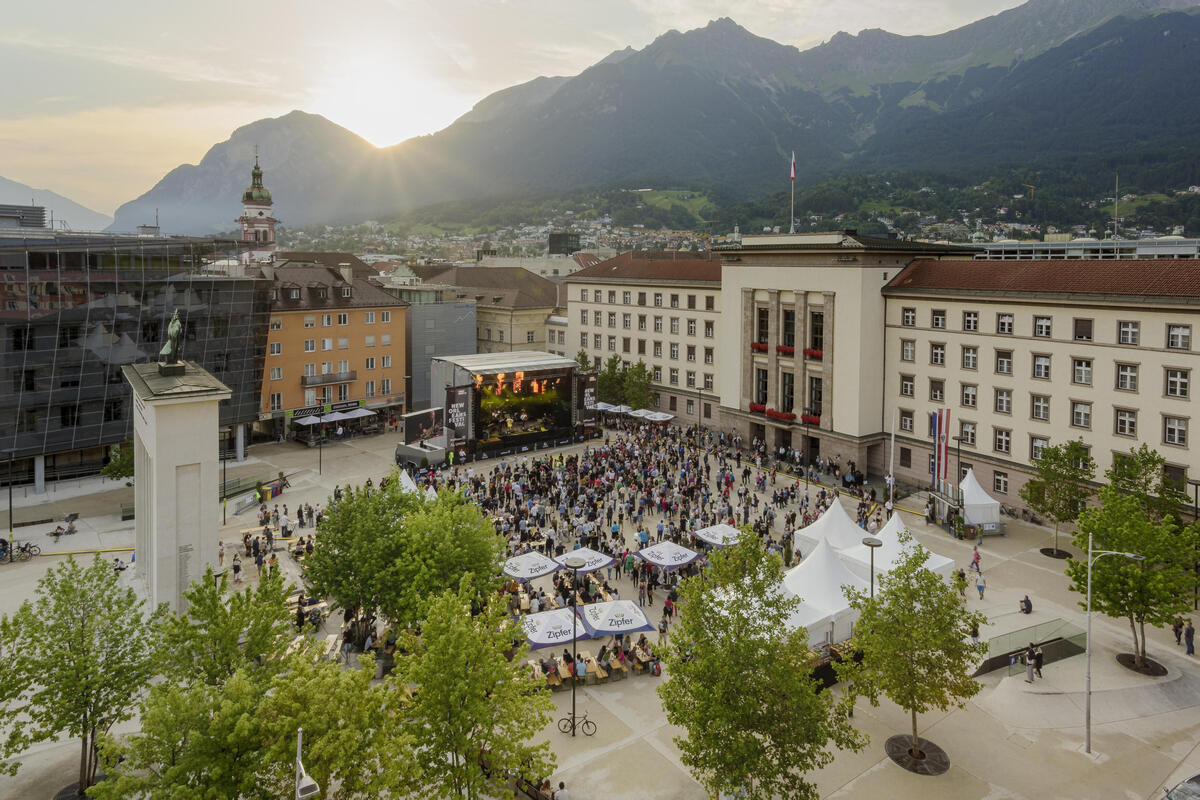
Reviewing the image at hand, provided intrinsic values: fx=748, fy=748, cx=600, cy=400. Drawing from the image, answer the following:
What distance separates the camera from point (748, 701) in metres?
17.3

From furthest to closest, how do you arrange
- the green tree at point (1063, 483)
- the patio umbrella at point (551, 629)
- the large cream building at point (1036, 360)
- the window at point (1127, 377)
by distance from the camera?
the window at point (1127, 377) → the green tree at point (1063, 483) → the large cream building at point (1036, 360) → the patio umbrella at point (551, 629)

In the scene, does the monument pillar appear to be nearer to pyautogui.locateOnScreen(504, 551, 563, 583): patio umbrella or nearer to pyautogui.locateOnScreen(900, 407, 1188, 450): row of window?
pyautogui.locateOnScreen(504, 551, 563, 583): patio umbrella

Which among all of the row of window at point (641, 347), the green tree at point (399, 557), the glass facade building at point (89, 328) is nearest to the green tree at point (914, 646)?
the green tree at point (399, 557)

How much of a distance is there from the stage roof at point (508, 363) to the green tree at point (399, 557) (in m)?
30.8

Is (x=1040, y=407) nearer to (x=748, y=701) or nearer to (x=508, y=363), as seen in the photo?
(x=748, y=701)

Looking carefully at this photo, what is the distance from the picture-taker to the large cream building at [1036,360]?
37.3 metres

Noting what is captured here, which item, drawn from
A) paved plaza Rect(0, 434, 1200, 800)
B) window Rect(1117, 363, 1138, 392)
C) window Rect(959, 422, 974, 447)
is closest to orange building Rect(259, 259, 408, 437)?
paved plaza Rect(0, 434, 1200, 800)

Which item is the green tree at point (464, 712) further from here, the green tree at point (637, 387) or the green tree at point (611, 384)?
the green tree at point (611, 384)

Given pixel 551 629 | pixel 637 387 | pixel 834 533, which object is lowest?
pixel 551 629

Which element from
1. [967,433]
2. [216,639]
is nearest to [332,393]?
[967,433]

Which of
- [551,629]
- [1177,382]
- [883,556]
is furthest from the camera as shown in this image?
[1177,382]

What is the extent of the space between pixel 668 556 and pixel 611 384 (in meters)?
36.4

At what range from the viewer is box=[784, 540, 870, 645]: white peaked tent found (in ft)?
88.6

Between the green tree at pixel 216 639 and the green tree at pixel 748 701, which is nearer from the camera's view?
the green tree at pixel 216 639
